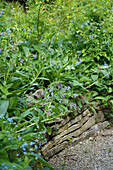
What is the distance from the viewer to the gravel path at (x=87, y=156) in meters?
2.41

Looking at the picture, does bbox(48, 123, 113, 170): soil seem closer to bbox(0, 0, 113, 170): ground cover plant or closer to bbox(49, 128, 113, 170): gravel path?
bbox(49, 128, 113, 170): gravel path

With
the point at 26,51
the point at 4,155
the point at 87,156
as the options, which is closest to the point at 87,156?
the point at 87,156

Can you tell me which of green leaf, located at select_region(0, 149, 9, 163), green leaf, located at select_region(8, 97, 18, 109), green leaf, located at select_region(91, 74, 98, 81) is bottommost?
green leaf, located at select_region(0, 149, 9, 163)

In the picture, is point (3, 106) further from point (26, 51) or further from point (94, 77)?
point (94, 77)

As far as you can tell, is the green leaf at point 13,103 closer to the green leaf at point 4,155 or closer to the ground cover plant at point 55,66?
the ground cover plant at point 55,66

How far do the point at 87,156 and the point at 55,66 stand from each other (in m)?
1.29

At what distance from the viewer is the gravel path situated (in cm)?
241

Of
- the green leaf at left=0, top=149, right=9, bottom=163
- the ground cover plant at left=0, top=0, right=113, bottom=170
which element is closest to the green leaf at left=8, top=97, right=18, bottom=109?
the ground cover plant at left=0, top=0, right=113, bottom=170

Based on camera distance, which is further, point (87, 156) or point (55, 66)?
point (55, 66)

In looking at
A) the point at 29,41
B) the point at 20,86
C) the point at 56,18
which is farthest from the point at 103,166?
the point at 56,18

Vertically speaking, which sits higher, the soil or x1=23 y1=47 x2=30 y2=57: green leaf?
x1=23 y1=47 x2=30 y2=57: green leaf

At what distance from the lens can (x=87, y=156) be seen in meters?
2.57

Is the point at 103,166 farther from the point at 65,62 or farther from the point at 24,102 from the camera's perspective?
the point at 65,62

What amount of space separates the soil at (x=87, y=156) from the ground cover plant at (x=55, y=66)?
11.1 inches
